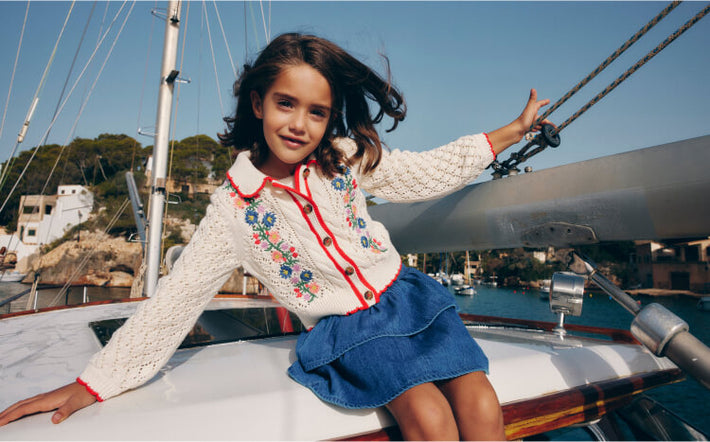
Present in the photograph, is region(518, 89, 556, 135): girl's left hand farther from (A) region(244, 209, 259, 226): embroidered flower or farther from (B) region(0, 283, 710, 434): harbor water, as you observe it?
(B) region(0, 283, 710, 434): harbor water

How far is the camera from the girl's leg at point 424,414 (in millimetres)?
841

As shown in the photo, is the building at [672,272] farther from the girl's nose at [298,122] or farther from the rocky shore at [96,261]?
the rocky shore at [96,261]

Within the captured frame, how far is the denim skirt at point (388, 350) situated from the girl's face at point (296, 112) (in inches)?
20.7

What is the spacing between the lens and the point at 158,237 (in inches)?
151

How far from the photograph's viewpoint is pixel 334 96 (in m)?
1.30

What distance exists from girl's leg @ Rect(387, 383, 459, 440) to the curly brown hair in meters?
0.72

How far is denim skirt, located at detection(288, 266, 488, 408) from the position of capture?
949 mm

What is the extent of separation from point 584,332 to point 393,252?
1.10 m

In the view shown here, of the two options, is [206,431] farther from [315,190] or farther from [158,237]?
[158,237]

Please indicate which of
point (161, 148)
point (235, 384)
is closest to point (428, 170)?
point (235, 384)

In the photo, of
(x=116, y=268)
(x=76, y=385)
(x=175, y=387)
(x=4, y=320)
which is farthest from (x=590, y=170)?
(x=116, y=268)

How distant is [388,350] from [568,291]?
2.87 ft

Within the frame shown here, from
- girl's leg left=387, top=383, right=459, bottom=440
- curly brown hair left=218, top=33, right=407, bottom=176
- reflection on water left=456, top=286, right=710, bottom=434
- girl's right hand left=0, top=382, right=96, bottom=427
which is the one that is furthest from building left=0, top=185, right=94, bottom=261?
girl's leg left=387, top=383, right=459, bottom=440

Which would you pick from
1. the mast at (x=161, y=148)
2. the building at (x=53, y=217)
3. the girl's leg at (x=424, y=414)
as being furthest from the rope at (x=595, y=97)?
the building at (x=53, y=217)
